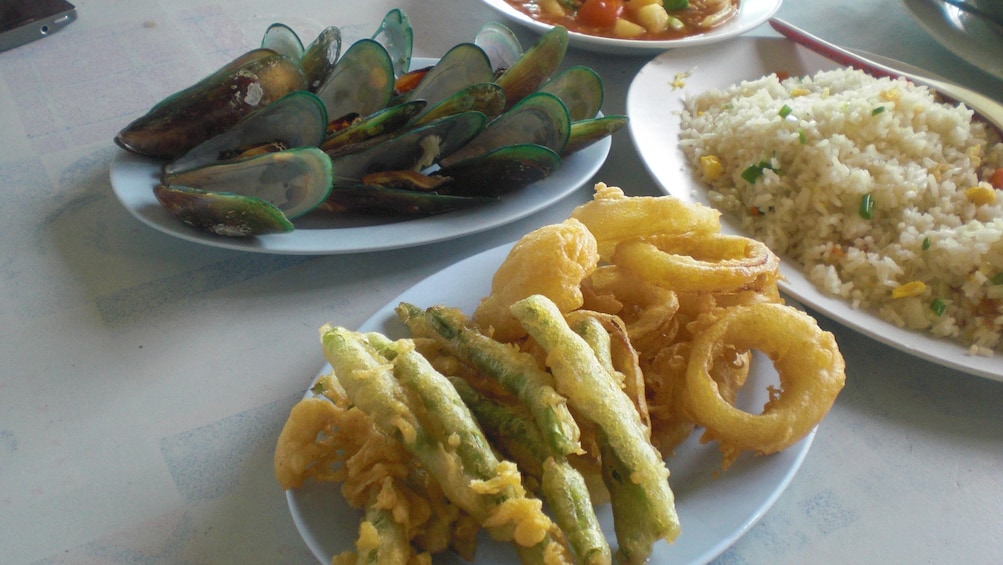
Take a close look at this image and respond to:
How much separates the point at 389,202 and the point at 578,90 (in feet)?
1.74

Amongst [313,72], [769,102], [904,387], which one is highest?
[313,72]

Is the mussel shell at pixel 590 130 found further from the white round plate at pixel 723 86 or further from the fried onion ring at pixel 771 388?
the fried onion ring at pixel 771 388

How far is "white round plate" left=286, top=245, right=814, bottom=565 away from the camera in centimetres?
83

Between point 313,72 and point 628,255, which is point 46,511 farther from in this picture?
point 313,72

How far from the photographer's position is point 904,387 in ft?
4.09

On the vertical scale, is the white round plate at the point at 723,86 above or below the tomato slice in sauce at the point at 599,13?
below

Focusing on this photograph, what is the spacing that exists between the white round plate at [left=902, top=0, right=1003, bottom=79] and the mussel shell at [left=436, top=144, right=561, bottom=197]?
1401mm

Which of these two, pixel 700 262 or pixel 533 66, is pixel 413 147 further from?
pixel 700 262

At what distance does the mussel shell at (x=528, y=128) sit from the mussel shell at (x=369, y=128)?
5.4 inches

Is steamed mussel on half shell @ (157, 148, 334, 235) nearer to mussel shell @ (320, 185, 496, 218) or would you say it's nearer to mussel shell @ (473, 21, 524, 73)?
mussel shell @ (320, 185, 496, 218)

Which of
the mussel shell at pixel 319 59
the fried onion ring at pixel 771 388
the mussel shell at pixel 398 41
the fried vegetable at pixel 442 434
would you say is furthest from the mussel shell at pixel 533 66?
the fried vegetable at pixel 442 434

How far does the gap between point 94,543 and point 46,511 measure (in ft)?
0.30

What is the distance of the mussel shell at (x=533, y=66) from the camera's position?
161 centimetres

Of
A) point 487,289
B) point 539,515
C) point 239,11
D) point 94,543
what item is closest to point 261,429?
point 94,543
